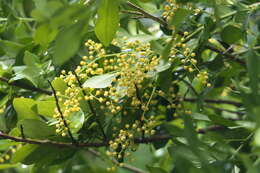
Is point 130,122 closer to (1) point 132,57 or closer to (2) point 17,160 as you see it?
(1) point 132,57

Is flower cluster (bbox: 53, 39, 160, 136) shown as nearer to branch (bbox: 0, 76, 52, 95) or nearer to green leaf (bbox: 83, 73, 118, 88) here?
green leaf (bbox: 83, 73, 118, 88)

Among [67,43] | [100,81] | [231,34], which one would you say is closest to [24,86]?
[100,81]

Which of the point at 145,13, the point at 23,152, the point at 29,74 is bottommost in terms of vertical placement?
the point at 23,152

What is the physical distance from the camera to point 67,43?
2.01ft

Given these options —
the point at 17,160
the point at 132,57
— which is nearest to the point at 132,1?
the point at 132,57

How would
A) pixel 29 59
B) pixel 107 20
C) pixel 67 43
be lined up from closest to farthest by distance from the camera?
pixel 67 43, pixel 107 20, pixel 29 59

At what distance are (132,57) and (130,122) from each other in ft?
0.50

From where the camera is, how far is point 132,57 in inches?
38.7

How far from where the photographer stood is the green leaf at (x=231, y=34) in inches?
41.9

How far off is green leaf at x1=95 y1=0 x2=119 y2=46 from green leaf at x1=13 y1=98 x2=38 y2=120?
0.24 metres

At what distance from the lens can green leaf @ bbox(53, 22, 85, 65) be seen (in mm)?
602

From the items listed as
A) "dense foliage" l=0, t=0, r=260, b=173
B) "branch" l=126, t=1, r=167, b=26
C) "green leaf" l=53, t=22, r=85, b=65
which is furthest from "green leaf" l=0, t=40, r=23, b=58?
"green leaf" l=53, t=22, r=85, b=65

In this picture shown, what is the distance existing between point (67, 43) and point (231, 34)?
55 cm

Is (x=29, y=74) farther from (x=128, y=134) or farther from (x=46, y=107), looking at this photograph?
(x=128, y=134)
